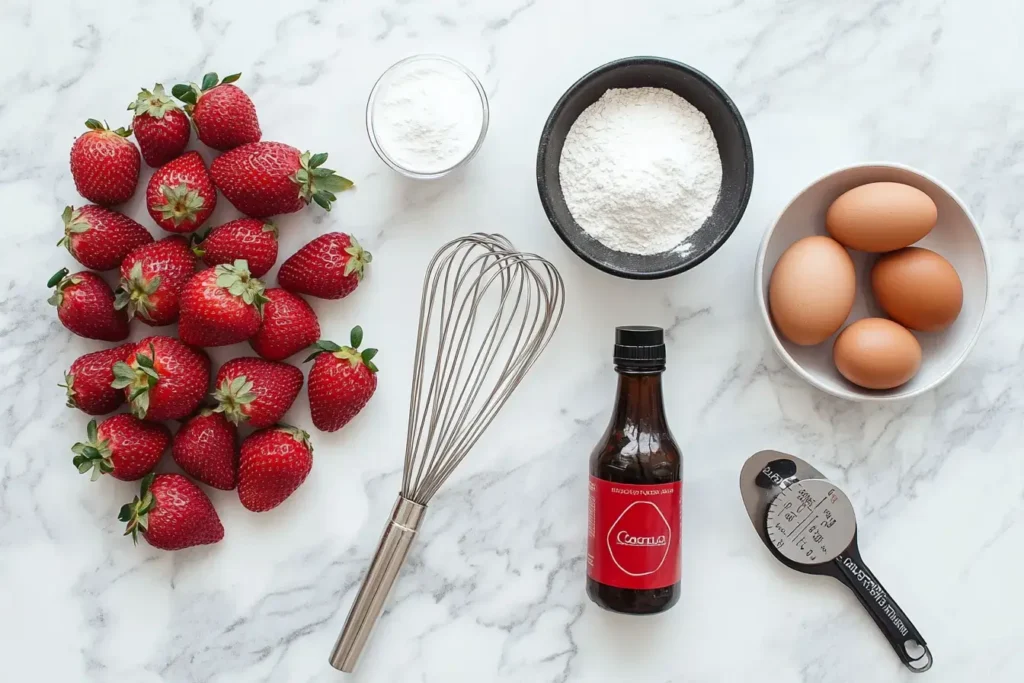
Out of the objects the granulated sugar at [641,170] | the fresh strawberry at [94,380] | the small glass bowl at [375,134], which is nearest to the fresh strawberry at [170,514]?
the fresh strawberry at [94,380]

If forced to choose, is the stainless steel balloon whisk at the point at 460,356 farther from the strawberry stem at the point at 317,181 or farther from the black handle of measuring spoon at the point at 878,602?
the black handle of measuring spoon at the point at 878,602

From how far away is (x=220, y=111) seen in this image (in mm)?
879

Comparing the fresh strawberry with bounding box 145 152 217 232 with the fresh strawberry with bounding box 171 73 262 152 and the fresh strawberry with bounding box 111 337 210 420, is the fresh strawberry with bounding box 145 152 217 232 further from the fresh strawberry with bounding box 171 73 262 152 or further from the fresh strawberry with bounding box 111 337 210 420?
the fresh strawberry with bounding box 111 337 210 420

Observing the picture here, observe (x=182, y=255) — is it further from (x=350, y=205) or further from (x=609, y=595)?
(x=609, y=595)

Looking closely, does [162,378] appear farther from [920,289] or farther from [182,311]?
[920,289]

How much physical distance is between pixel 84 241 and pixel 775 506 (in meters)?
0.88

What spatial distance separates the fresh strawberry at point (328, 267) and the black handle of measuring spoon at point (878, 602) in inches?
26.8

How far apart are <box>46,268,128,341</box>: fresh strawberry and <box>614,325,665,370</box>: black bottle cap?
597 millimetres

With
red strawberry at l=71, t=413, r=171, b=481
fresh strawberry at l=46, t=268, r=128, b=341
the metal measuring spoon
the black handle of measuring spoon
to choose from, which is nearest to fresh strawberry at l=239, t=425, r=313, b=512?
red strawberry at l=71, t=413, r=171, b=481

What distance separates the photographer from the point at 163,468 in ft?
3.15

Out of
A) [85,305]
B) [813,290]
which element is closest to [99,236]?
[85,305]

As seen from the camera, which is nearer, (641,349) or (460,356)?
(641,349)

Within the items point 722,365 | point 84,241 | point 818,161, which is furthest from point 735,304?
point 84,241

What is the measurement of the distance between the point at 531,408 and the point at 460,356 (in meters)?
0.11
